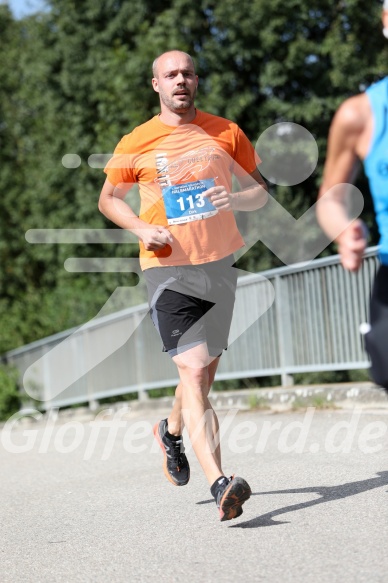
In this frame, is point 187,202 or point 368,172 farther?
point 187,202

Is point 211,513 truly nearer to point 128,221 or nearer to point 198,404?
point 198,404

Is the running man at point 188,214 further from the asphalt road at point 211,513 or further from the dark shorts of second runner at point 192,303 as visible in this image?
the asphalt road at point 211,513

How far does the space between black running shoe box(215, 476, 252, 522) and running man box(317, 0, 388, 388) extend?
1.44m

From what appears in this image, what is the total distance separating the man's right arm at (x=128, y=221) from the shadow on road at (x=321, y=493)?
1.32 m

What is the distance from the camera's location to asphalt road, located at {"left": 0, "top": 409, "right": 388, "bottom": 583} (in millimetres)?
4395

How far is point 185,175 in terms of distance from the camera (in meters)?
5.59

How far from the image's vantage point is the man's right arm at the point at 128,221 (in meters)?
5.41

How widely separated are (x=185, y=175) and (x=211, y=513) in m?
1.63

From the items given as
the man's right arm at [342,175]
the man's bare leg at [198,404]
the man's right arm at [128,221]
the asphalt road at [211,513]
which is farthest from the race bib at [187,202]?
the man's right arm at [342,175]

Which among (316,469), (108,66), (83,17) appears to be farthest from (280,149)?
(316,469)

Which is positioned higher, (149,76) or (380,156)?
(149,76)

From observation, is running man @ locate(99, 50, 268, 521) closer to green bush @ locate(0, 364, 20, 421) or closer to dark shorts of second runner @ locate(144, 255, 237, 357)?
dark shorts of second runner @ locate(144, 255, 237, 357)

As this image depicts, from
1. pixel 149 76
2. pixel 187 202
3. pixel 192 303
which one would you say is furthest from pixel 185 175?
pixel 149 76

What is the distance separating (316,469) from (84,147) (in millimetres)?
22739
